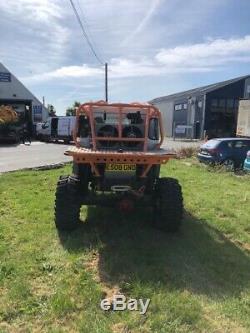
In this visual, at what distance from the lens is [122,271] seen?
203 inches

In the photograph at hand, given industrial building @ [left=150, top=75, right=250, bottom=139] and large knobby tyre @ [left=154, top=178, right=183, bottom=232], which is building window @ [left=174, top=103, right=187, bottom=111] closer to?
industrial building @ [left=150, top=75, right=250, bottom=139]

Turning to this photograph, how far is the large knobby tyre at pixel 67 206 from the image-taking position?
21.2ft

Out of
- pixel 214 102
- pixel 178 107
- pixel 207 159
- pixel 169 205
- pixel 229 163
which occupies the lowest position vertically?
pixel 229 163

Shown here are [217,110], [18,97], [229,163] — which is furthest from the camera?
[217,110]

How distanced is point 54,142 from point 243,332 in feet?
98.1

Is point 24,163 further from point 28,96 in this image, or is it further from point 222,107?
point 222,107

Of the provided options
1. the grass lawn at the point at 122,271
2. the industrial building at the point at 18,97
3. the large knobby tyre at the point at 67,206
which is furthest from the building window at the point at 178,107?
the large knobby tyre at the point at 67,206

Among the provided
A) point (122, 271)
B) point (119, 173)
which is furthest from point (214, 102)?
point (122, 271)

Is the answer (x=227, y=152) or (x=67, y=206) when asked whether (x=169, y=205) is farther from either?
(x=227, y=152)

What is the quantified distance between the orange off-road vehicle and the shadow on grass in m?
0.38

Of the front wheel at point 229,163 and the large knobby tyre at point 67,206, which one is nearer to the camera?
the large knobby tyre at point 67,206

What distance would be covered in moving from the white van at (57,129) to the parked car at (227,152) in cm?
1584

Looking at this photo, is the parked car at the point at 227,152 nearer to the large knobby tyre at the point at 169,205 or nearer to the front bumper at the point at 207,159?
the front bumper at the point at 207,159

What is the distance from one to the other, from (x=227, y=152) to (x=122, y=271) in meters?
12.8
